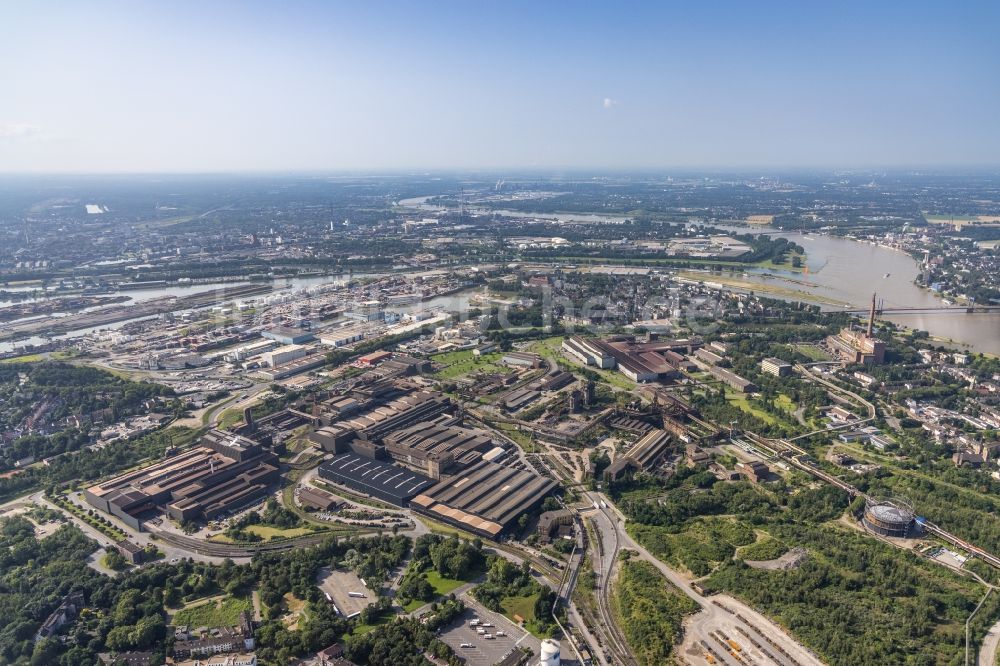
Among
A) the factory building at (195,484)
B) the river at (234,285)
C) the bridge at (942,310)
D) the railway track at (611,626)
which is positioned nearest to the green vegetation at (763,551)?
the railway track at (611,626)

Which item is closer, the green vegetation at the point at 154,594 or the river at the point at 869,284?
the green vegetation at the point at 154,594

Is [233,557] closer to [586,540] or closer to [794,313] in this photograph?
[586,540]

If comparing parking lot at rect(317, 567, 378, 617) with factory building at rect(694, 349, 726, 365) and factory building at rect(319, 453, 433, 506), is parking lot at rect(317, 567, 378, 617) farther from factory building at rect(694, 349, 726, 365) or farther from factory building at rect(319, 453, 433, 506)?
factory building at rect(694, 349, 726, 365)

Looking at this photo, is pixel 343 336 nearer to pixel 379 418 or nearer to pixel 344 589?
pixel 379 418

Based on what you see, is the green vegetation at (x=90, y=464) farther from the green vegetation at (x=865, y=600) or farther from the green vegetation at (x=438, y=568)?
the green vegetation at (x=865, y=600)

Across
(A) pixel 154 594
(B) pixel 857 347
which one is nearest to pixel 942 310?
(B) pixel 857 347
